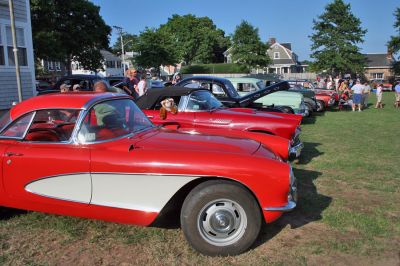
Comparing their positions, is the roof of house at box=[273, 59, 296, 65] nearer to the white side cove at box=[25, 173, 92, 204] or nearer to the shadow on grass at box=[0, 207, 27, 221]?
the shadow on grass at box=[0, 207, 27, 221]

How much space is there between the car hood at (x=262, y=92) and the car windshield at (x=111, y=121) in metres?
5.69

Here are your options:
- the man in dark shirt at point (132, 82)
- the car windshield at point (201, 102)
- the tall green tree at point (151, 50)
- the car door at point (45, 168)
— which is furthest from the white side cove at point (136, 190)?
the tall green tree at point (151, 50)

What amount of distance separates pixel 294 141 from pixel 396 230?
3089mm

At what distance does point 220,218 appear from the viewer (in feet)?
11.9

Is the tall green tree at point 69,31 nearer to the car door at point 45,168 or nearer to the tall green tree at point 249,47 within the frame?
the tall green tree at point 249,47

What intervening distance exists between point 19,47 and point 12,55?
52 centimetres

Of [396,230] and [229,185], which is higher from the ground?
[229,185]

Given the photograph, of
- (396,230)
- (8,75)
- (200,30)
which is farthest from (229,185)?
(200,30)

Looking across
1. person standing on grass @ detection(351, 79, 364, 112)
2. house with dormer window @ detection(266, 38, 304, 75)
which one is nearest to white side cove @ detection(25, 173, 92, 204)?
person standing on grass @ detection(351, 79, 364, 112)

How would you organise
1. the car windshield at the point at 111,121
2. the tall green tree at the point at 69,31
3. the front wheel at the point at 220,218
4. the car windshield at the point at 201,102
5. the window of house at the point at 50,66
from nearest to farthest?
1. the front wheel at the point at 220,218
2. the car windshield at the point at 111,121
3. the car windshield at the point at 201,102
4. the tall green tree at the point at 69,31
5. the window of house at the point at 50,66

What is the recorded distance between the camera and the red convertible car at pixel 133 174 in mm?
Answer: 3613

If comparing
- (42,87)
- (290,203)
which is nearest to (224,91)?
(290,203)

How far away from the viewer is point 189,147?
395 cm

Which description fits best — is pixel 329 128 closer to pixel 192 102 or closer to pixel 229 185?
pixel 192 102
